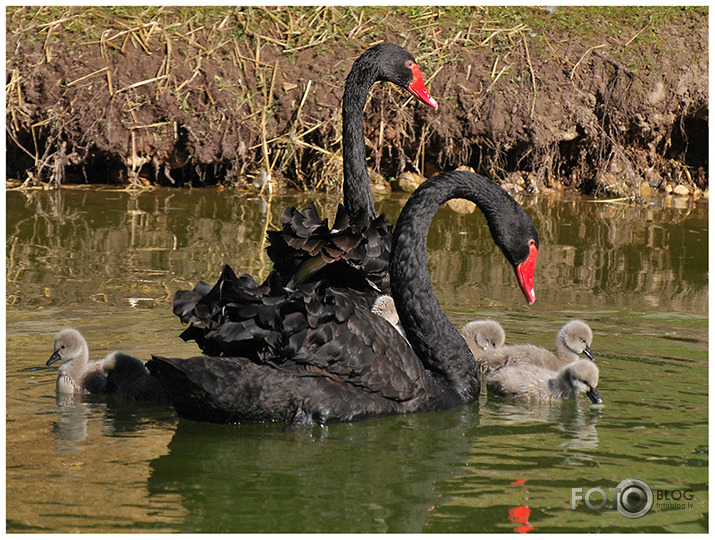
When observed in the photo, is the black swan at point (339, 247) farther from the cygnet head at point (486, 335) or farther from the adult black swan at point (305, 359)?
the cygnet head at point (486, 335)

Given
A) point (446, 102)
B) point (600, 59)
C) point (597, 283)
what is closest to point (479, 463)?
point (597, 283)

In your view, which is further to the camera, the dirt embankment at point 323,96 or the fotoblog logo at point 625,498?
the dirt embankment at point 323,96

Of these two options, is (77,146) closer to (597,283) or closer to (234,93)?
(234,93)

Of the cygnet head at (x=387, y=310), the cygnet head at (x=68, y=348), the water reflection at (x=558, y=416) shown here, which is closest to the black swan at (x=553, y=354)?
the water reflection at (x=558, y=416)

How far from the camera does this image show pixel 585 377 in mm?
4930

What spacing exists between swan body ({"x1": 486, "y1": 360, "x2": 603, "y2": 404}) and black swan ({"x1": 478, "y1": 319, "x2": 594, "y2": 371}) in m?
0.22

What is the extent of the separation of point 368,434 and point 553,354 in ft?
4.76

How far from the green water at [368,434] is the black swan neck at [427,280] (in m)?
0.23

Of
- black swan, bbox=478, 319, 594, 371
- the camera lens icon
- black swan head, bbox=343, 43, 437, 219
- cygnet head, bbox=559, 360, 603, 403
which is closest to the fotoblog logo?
the camera lens icon

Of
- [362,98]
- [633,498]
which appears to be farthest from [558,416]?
[362,98]

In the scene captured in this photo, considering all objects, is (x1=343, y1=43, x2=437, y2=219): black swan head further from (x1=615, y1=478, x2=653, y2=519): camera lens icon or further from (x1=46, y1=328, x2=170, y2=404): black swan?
(x1=615, y1=478, x2=653, y2=519): camera lens icon

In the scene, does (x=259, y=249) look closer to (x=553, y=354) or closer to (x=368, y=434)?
(x=553, y=354)

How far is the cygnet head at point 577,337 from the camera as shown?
217 inches

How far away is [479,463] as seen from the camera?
4.21 meters
